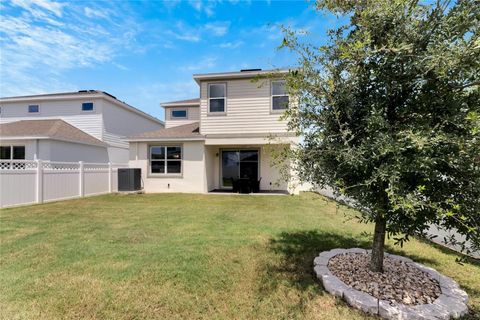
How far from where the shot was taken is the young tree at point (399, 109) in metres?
2.36

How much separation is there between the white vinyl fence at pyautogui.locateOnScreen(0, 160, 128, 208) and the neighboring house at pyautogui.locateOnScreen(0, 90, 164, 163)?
11.7 ft

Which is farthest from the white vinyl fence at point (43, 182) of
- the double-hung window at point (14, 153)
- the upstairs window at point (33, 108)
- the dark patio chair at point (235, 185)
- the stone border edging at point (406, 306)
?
the stone border edging at point (406, 306)

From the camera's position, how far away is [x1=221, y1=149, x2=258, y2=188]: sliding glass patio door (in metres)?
14.4

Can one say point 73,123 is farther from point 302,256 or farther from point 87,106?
point 302,256

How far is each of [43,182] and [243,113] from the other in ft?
29.7

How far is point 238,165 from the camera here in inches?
575

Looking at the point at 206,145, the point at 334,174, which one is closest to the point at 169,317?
the point at 334,174

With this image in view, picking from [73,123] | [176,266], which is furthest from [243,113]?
[73,123]

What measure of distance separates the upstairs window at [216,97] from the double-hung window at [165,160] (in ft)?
9.16

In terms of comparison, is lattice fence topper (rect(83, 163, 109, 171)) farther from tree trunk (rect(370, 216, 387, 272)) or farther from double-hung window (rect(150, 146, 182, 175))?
tree trunk (rect(370, 216, 387, 272))

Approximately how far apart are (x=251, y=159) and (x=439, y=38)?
1202cm

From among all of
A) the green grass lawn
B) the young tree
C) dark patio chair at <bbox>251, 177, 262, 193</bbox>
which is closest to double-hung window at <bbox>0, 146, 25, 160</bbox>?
the green grass lawn

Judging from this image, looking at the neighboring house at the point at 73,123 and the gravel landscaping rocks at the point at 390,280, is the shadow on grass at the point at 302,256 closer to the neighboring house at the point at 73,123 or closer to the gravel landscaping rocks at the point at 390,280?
the gravel landscaping rocks at the point at 390,280

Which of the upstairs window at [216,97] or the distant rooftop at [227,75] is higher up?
the distant rooftop at [227,75]
